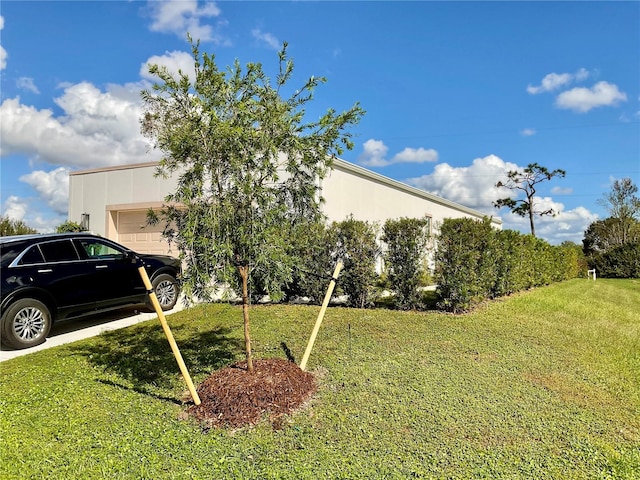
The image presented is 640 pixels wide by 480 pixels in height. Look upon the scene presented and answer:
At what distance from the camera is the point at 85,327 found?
23.1 ft

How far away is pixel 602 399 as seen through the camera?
381cm

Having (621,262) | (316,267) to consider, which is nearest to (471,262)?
(316,267)

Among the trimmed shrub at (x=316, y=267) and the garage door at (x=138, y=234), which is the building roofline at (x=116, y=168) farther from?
the trimmed shrub at (x=316, y=267)

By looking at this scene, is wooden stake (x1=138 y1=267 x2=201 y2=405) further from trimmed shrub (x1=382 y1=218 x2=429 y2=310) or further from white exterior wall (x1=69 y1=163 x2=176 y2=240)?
white exterior wall (x1=69 y1=163 x2=176 y2=240)

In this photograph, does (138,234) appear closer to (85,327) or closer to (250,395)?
(85,327)

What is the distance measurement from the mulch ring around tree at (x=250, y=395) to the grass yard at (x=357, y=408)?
12 cm

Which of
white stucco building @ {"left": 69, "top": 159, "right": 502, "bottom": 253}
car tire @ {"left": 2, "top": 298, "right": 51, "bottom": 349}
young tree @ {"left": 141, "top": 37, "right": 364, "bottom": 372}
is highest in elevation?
white stucco building @ {"left": 69, "top": 159, "right": 502, "bottom": 253}

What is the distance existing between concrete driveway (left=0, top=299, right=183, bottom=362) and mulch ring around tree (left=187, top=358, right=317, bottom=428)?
208 cm

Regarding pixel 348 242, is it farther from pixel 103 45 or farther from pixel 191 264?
pixel 103 45

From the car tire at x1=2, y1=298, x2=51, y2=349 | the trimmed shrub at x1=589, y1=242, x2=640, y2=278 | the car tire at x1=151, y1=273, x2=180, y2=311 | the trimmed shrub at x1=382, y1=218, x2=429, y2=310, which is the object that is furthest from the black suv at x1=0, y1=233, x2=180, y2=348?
the trimmed shrub at x1=589, y1=242, x2=640, y2=278

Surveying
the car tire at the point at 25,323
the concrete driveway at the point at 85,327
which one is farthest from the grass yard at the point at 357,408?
the car tire at the point at 25,323

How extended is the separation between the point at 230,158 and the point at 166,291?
5.57 metres

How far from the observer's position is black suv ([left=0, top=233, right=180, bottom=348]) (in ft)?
18.4

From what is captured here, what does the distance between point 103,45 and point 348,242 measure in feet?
20.0
